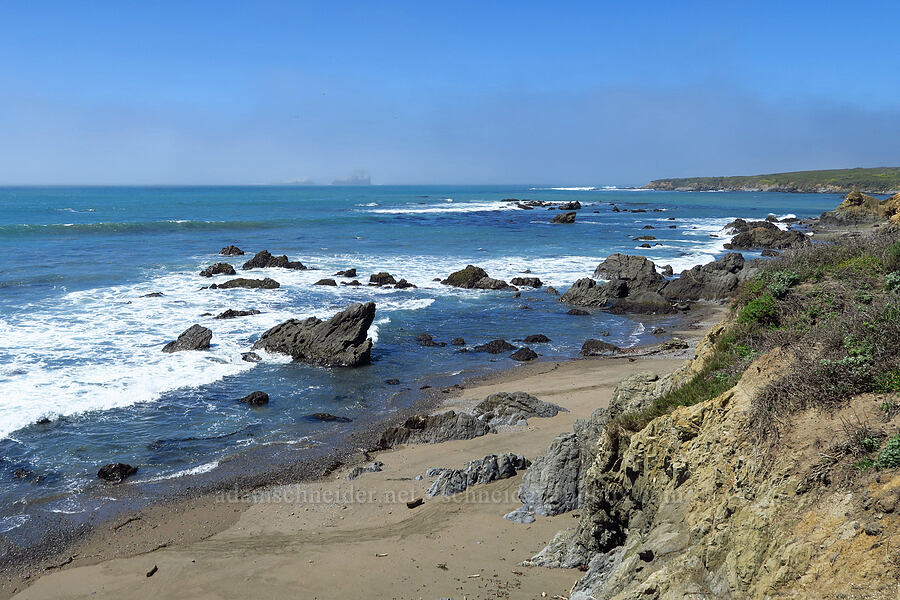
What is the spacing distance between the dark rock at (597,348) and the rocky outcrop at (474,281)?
12293 millimetres

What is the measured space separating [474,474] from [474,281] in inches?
940

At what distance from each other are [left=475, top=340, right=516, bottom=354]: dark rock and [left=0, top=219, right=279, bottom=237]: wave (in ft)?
163

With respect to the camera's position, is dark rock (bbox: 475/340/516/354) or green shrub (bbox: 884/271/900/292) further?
dark rock (bbox: 475/340/516/354)

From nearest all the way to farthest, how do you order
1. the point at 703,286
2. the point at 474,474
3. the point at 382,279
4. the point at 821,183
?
the point at 474,474
the point at 703,286
the point at 382,279
the point at 821,183

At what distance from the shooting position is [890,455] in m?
4.48

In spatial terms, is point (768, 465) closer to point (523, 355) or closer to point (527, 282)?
point (523, 355)

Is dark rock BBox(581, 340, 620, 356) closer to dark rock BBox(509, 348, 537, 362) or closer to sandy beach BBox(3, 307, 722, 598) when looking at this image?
dark rock BBox(509, 348, 537, 362)

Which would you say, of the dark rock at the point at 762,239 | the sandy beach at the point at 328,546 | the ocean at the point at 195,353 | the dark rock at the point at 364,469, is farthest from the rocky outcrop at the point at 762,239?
the dark rock at the point at 364,469

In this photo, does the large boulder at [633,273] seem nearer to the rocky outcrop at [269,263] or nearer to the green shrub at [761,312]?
A: the rocky outcrop at [269,263]

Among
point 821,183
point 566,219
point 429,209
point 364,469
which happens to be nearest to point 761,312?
point 364,469

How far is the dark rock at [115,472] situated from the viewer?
1265cm

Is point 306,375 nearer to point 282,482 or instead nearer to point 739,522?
point 282,482

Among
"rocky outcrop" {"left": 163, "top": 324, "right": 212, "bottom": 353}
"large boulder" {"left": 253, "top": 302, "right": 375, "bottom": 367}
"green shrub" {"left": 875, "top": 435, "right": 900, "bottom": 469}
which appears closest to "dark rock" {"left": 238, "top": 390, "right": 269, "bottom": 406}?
"large boulder" {"left": 253, "top": 302, "right": 375, "bottom": 367}

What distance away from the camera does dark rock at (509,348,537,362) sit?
21.4 m
